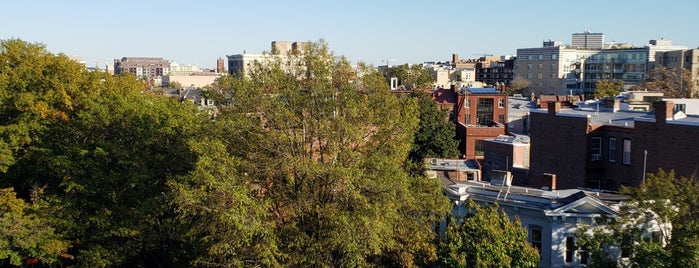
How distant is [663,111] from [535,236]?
1329 centimetres

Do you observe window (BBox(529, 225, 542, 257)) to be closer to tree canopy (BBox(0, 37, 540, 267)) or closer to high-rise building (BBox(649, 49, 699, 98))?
tree canopy (BBox(0, 37, 540, 267))

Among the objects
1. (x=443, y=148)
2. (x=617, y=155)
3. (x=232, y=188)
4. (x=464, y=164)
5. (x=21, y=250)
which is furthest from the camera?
(x=443, y=148)

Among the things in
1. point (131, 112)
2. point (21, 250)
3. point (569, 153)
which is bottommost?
point (21, 250)

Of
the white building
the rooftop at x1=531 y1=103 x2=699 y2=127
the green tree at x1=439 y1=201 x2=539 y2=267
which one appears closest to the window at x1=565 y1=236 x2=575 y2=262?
the white building

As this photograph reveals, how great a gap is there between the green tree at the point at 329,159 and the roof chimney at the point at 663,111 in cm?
1736

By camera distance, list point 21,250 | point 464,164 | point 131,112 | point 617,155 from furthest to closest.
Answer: point 464,164 → point 617,155 → point 131,112 → point 21,250

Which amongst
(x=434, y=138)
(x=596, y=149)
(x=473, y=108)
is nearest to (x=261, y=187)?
(x=596, y=149)

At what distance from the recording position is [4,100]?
4541cm

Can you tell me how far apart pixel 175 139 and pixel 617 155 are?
26.1 metres

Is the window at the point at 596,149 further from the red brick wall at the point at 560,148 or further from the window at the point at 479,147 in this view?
the window at the point at 479,147

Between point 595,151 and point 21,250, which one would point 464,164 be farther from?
point 21,250

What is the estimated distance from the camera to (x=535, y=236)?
3341 cm

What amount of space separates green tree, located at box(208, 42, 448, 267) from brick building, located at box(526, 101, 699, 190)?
17160mm

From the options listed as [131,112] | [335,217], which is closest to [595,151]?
[335,217]
